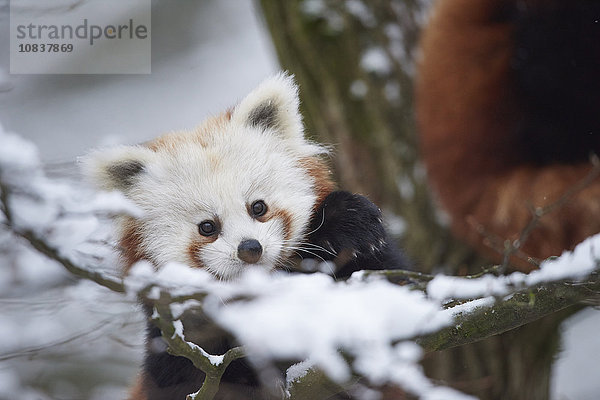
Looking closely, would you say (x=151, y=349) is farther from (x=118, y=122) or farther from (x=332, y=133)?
(x=332, y=133)

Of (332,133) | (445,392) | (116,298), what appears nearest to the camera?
(116,298)

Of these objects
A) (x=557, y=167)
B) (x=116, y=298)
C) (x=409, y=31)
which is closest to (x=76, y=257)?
(x=116, y=298)

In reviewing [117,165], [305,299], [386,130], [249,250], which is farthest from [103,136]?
[386,130]

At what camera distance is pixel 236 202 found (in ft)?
4.99

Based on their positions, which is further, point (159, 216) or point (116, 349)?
point (116, 349)

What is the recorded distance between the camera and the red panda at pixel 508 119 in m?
2.45

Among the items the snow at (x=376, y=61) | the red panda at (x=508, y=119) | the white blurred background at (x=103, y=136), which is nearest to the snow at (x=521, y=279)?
the white blurred background at (x=103, y=136)

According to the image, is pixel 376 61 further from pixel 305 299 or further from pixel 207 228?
pixel 305 299

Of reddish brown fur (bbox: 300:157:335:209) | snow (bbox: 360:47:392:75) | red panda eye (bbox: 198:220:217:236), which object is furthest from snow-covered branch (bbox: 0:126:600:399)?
snow (bbox: 360:47:392:75)

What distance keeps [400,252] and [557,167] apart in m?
0.92

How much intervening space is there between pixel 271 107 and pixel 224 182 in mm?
235

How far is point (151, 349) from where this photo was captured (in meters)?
1.79

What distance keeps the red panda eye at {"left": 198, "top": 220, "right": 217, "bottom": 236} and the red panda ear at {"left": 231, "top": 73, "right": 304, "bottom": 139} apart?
26 cm

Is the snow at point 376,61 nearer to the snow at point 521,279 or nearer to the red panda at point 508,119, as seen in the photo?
the red panda at point 508,119
